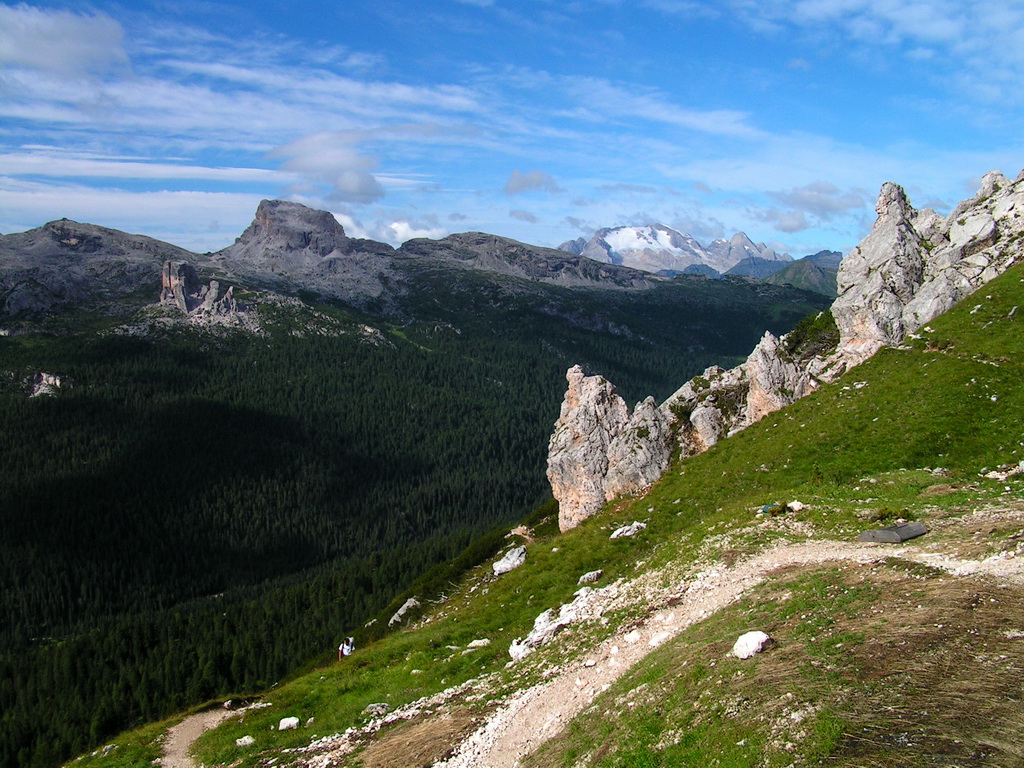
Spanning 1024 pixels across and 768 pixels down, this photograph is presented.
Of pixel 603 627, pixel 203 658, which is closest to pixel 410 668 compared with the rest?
pixel 603 627

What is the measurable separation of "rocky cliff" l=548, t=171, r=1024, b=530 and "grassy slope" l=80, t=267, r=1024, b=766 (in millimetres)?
3756

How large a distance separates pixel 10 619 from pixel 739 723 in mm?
206832

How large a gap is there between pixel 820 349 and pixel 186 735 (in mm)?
58368

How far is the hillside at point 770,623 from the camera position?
47.6ft

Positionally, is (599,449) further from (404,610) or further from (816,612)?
(816,612)

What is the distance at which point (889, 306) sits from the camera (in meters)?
54.7

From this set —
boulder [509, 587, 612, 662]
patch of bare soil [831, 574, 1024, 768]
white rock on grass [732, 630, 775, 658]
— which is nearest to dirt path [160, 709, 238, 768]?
boulder [509, 587, 612, 662]

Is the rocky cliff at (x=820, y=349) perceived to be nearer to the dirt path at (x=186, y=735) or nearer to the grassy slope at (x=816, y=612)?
the grassy slope at (x=816, y=612)

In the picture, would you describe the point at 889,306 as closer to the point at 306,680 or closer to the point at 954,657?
the point at 954,657

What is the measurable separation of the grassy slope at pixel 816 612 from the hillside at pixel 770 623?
103mm

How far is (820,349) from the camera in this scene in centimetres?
5872

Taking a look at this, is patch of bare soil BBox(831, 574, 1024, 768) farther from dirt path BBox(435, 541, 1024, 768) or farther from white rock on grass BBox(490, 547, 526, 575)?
white rock on grass BBox(490, 547, 526, 575)

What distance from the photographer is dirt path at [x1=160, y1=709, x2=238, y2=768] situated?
27.8 meters

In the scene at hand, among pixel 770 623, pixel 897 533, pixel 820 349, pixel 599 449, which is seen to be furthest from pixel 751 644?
pixel 820 349
